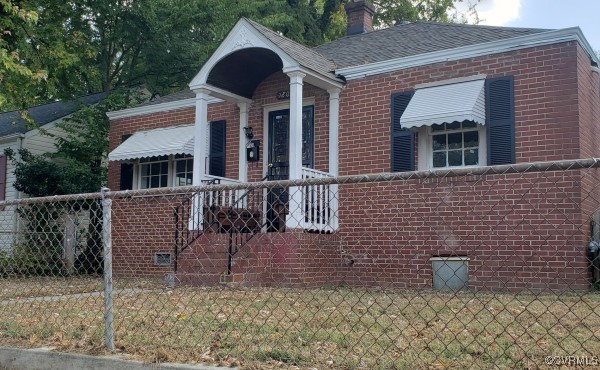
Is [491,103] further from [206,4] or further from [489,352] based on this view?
[206,4]

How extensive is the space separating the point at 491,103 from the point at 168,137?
273 inches

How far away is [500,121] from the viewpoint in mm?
9273

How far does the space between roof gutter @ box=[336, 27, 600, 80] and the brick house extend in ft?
0.06

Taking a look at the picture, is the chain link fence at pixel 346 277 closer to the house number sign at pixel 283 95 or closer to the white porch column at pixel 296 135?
the white porch column at pixel 296 135

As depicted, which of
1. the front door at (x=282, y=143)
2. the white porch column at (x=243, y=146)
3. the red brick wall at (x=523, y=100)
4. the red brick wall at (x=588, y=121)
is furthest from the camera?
the white porch column at (x=243, y=146)

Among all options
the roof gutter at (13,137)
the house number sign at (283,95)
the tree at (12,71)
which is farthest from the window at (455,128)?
the roof gutter at (13,137)

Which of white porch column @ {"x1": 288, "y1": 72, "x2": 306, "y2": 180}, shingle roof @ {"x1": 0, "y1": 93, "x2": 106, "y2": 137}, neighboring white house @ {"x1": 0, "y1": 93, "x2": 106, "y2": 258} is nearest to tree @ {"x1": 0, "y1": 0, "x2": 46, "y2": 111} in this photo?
neighboring white house @ {"x1": 0, "y1": 93, "x2": 106, "y2": 258}

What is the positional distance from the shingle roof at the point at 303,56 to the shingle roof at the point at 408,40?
1.15 feet

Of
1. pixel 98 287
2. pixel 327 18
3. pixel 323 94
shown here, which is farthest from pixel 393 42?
pixel 327 18

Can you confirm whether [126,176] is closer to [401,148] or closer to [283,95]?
[283,95]

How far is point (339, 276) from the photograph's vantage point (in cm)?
992

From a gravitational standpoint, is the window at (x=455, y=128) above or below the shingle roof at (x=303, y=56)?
below

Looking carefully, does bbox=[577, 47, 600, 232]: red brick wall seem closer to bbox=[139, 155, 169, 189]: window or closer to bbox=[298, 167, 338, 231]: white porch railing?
bbox=[298, 167, 338, 231]: white porch railing

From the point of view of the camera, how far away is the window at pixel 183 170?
13.5 meters
